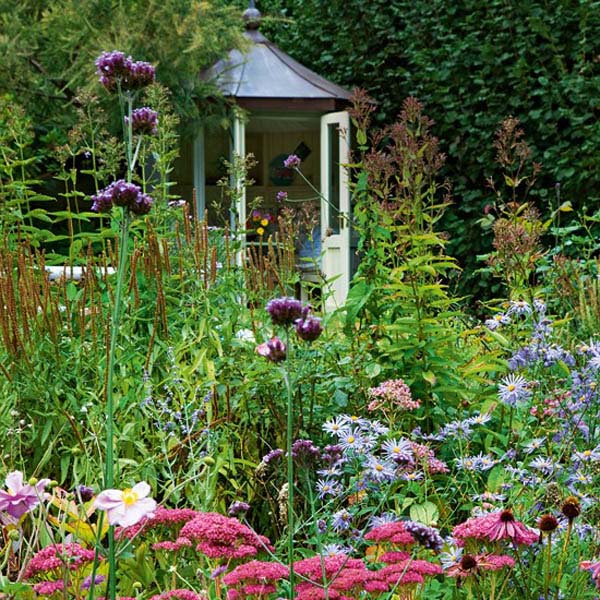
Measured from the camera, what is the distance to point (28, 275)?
314 centimetres

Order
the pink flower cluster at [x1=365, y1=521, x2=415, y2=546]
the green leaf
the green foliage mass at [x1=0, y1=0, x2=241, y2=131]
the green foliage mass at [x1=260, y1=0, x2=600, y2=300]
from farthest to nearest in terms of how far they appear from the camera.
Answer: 1. the green foliage mass at [x1=0, y1=0, x2=241, y2=131]
2. the green foliage mass at [x1=260, y1=0, x2=600, y2=300]
3. the green leaf
4. the pink flower cluster at [x1=365, y1=521, x2=415, y2=546]

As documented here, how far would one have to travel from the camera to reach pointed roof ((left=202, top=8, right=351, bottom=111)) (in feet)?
29.8

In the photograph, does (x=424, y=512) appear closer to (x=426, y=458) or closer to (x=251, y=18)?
(x=426, y=458)

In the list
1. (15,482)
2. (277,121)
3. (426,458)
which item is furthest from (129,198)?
(277,121)

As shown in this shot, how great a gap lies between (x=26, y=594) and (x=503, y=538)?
0.92m

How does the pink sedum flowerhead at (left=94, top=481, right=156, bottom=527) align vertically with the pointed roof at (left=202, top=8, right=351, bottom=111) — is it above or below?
below

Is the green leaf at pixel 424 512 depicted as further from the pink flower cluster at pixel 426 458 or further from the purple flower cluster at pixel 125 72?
the purple flower cluster at pixel 125 72

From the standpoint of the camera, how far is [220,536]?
1.67 metres

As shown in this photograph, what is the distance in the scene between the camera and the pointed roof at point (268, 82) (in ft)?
29.8

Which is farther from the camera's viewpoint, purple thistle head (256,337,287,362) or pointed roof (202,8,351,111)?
pointed roof (202,8,351,111)

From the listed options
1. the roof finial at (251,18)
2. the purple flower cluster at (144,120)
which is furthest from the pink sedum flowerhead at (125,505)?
the roof finial at (251,18)

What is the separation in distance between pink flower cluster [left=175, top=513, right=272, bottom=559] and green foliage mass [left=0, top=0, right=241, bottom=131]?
21.2 ft

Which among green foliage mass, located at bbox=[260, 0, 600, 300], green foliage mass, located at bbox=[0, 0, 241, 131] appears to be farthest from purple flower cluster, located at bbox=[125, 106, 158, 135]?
green foliage mass, located at bbox=[0, 0, 241, 131]

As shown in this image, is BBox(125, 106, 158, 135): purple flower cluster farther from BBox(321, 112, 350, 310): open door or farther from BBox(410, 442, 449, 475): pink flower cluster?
BBox(321, 112, 350, 310): open door
